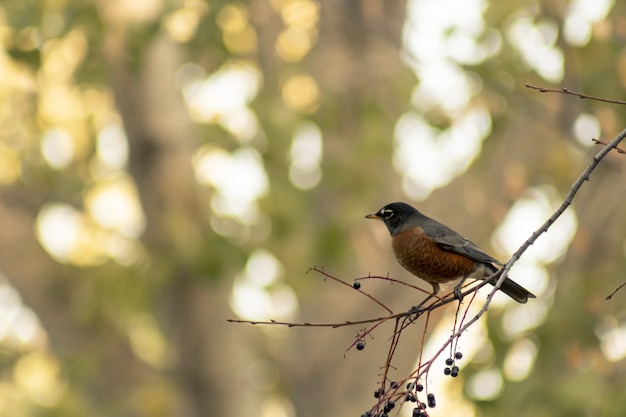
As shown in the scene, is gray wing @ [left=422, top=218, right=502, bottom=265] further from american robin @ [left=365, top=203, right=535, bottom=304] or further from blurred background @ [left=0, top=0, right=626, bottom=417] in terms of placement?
blurred background @ [left=0, top=0, right=626, bottom=417]

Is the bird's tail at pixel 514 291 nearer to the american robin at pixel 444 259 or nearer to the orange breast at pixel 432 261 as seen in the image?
the american robin at pixel 444 259

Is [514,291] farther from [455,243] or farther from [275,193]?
[275,193]

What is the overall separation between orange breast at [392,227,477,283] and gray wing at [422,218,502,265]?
2 cm

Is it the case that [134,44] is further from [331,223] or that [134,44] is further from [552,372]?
[552,372]

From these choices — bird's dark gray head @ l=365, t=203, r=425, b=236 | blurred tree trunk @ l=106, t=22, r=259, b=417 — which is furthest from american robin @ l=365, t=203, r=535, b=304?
blurred tree trunk @ l=106, t=22, r=259, b=417

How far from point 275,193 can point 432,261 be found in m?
3.34

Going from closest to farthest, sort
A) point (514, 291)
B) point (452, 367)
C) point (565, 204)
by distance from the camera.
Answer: point (565, 204) < point (452, 367) < point (514, 291)

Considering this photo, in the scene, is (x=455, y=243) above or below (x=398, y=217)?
below

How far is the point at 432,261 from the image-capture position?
2875 mm

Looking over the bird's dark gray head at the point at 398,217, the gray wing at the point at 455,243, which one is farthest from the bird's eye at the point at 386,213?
the gray wing at the point at 455,243

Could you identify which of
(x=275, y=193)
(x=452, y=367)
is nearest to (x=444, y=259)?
(x=452, y=367)

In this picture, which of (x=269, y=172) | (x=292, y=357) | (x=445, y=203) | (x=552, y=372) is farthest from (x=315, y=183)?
(x=552, y=372)

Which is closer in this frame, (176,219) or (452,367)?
(452,367)

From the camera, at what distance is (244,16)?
707cm
